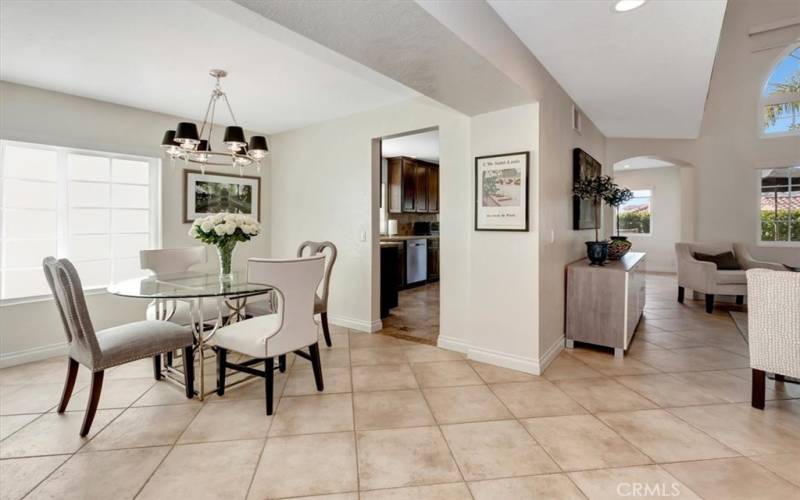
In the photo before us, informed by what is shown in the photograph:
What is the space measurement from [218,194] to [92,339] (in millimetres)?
2894

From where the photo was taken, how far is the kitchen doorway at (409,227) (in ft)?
16.5

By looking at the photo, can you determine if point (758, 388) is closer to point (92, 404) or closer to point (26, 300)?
point (92, 404)

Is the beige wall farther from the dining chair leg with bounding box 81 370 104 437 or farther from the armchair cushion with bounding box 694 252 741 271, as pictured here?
the dining chair leg with bounding box 81 370 104 437

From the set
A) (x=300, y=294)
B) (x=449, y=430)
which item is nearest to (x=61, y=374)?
(x=300, y=294)

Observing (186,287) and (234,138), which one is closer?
(186,287)

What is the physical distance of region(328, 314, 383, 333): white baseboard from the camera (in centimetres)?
415

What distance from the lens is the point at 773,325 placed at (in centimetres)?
228

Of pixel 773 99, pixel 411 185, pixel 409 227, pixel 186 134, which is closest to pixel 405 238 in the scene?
pixel 409 227

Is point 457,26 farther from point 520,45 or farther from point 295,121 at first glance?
point 295,121

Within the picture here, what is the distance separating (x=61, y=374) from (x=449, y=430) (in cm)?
317

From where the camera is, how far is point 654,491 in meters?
1.63

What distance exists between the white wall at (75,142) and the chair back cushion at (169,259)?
33.1 inches

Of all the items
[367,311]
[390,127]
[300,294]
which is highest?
[390,127]

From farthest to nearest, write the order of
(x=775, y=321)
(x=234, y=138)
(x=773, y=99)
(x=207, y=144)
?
(x=773, y=99) < (x=207, y=144) < (x=234, y=138) < (x=775, y=321)
